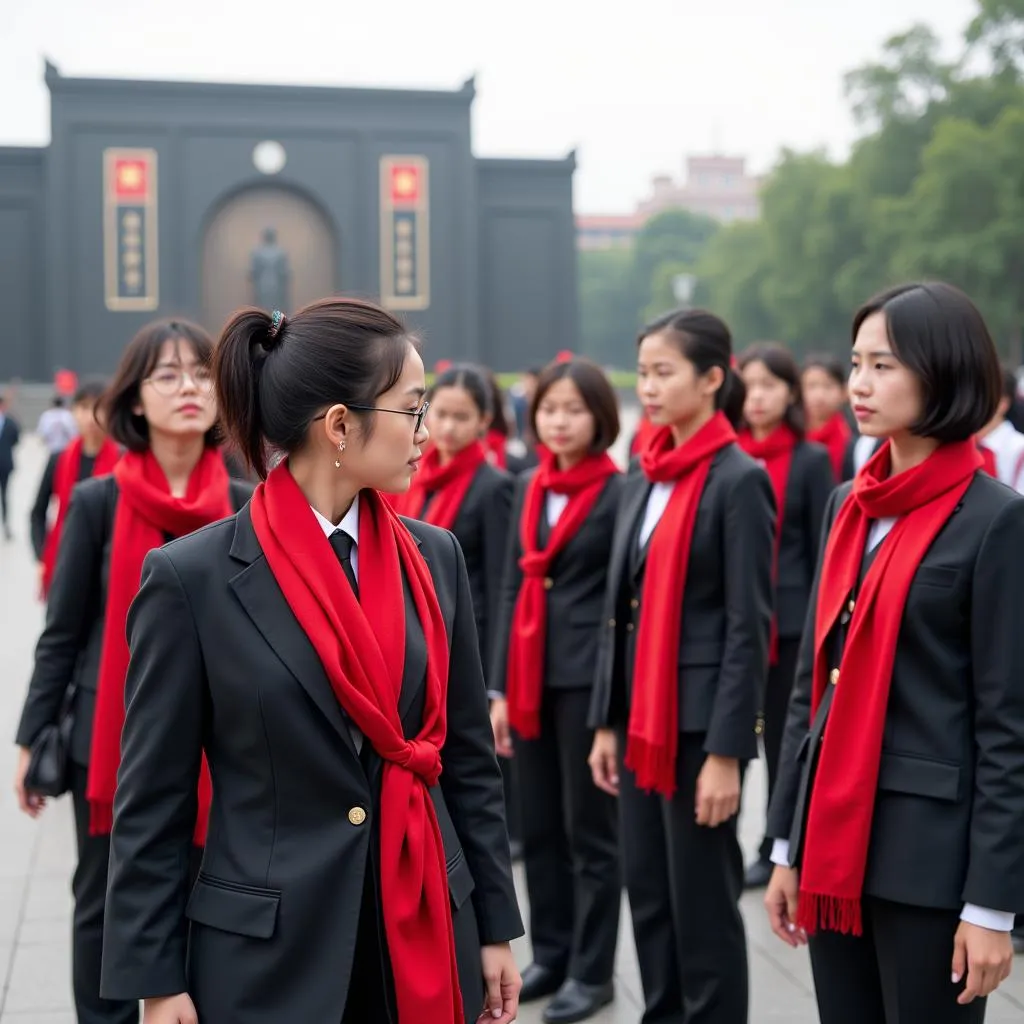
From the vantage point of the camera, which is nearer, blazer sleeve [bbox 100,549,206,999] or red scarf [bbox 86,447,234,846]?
blazer sleeve [bbox 100,549,206,999]

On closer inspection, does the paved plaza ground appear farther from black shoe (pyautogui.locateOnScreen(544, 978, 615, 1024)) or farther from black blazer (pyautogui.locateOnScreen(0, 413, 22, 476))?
black blazer (pyautogui.locateOnScreen(0, 413, 22, 476))

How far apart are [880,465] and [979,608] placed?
357 millimetres

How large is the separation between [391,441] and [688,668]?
57.9 inches

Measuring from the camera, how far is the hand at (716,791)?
3129 millimetres

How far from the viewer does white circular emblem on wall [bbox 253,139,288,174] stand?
27484 mm

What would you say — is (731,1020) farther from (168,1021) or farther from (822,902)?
(168,1021)

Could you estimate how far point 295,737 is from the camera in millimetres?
1916

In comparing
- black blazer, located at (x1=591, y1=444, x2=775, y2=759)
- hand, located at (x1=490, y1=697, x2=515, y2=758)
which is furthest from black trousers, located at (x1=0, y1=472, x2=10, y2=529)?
black blazer, located at (x1=591, y1=444, x2=775, y2=759)

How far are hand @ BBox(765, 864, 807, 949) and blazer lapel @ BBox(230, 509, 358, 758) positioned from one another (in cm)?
101

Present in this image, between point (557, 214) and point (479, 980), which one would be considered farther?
point (557, 214)

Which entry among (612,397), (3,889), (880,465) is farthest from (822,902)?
(3,889)

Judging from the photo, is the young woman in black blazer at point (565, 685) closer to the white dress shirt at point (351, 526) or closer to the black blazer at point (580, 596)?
the black blazer at point (580, 596)

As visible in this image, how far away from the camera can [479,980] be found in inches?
82.6

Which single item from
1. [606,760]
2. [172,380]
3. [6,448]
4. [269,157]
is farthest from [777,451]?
[269,157]
